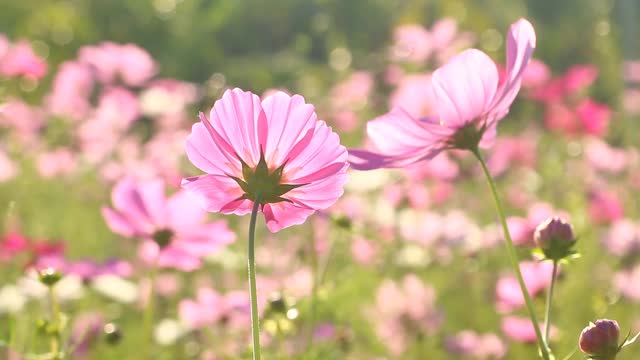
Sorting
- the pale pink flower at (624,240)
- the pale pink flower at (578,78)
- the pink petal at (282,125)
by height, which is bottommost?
the pink petal at (282,125)

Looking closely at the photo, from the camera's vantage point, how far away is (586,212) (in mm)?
2760

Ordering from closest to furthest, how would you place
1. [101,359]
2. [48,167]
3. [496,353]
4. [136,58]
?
[496,353], [101,359], [136,58], [48,167]

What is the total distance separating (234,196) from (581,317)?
182 centimetres

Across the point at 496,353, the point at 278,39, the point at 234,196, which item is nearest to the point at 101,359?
the point at 496,353

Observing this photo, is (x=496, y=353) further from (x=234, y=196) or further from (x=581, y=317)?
(x=234, y=196)

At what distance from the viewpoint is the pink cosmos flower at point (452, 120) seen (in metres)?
0.74

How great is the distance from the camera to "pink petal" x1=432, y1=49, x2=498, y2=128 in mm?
742

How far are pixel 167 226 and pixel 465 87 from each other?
18.5 inches

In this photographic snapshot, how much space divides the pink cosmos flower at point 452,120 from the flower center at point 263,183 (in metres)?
0.07

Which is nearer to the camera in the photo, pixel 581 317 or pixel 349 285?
pixel 349 285

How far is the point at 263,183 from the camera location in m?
0.68

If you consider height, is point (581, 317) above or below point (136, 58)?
below

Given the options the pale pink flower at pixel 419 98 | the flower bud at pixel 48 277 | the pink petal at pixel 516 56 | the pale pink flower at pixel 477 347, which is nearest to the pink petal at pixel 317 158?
the pink petal at pixel 516 56

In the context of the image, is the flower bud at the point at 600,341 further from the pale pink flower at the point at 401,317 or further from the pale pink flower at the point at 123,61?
the pale pink flower at the point at 123,61
